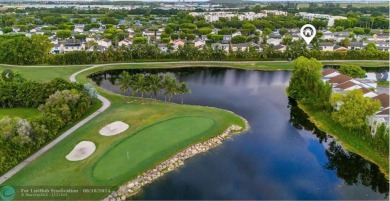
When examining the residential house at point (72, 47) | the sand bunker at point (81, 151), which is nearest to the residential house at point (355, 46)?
the residential house at point (72, 47)

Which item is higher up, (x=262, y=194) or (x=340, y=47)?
(x=340, y=47)

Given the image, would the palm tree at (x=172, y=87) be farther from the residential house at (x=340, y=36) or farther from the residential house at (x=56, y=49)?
the residential house at (x=340, y=36)

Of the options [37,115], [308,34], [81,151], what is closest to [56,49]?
[37,115]

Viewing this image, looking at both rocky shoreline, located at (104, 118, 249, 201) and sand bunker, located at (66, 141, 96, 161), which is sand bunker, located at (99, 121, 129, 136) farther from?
rocky shoreline, located at (104, 118, 249, 201)

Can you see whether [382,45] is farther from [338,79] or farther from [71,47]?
[71,47]

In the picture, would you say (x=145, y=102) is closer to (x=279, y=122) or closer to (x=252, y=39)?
(x=279, y=122)

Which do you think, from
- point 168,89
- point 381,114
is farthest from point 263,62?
point 381,114
